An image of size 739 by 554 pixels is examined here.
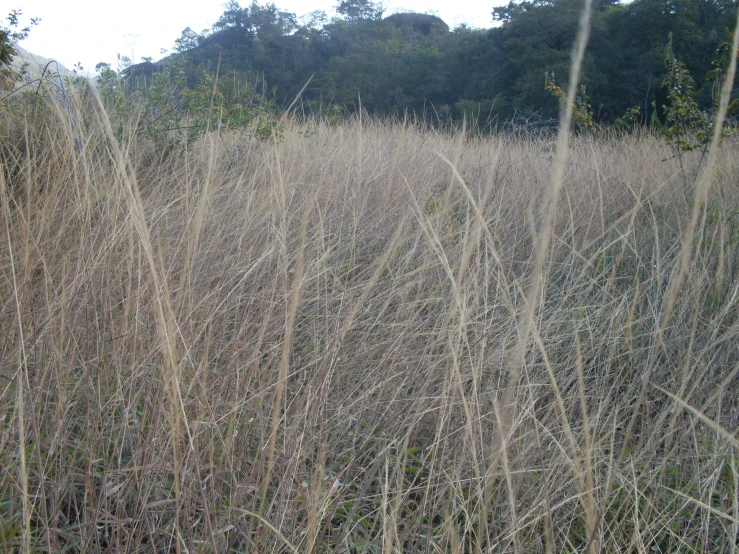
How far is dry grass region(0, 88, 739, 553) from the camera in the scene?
35.5 inches

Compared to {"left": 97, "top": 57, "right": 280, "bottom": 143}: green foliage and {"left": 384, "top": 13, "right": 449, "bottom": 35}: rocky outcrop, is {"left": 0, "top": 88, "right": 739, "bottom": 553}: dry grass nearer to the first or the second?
{"left": 97, "top": 57, "right": 280, "bottom": 143}: green foliage

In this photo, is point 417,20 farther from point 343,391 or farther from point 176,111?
point 343,391

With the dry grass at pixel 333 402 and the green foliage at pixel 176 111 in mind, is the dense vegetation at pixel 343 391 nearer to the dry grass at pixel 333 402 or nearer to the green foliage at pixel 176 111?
the dry grass at pixel 333 402

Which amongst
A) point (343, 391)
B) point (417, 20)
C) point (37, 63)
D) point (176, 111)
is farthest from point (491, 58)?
point (343, 391)

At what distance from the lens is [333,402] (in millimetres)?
1294

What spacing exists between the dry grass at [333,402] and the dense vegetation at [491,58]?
7897 millimetres

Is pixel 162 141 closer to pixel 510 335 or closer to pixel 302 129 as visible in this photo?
pixel 302 129

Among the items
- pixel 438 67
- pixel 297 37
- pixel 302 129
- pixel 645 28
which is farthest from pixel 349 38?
pixel 302 129

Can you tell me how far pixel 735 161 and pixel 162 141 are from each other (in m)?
3.65

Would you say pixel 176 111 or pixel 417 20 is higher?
pixel 417 20

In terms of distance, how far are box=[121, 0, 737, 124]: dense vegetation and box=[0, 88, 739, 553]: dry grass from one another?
7897 millimetres

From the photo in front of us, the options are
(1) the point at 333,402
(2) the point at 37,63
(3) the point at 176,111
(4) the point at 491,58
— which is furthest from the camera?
(4) the point at 491,58

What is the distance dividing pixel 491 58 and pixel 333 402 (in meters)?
15.1

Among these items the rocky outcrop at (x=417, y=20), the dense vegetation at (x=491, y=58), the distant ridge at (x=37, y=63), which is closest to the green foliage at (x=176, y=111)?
the distant ridge at (x=37, y=63)
